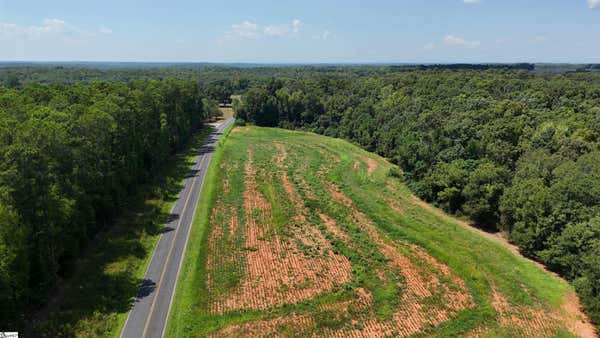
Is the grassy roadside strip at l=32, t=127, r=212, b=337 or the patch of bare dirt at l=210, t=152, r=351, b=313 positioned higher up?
the grassy roadside strip at l=32, t=127, r=212, b=337

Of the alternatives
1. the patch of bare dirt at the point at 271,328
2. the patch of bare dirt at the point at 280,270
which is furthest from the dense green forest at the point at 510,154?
the patch of bare dirt at the point at 271,328

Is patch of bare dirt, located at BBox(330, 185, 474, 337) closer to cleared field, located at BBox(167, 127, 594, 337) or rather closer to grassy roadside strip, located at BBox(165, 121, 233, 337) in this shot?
cleared field, located at BBox(167, 127, 594, 337)

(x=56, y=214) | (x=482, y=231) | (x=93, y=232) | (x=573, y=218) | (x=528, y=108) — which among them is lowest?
(x=482, y=231)

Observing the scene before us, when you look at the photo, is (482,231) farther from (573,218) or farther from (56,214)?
(56,214)

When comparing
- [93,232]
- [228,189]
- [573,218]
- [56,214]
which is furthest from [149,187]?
[573,218]

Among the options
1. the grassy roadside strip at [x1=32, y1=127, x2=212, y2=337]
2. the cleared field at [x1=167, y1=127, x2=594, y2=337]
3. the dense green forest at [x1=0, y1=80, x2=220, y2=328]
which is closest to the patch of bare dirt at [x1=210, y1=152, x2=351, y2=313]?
the cleared field at [x1=167, y1=127, x2=594, y2=337]
